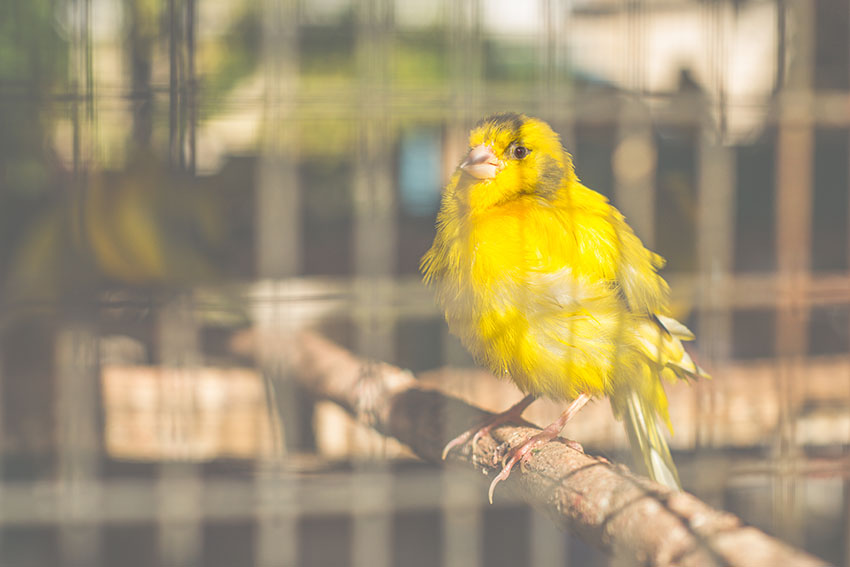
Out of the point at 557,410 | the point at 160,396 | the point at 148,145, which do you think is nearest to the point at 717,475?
the point at 557,410

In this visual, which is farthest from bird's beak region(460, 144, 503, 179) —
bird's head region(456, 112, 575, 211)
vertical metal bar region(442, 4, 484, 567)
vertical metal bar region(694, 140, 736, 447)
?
vertical metal bar region(694, 140, 736, 447)

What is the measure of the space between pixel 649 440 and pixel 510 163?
0.29 metres

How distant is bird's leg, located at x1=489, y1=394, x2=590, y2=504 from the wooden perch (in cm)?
1

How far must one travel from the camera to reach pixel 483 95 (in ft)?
3.34

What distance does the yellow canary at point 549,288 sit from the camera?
2.08ft

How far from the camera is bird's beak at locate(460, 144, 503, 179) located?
66 centimetres

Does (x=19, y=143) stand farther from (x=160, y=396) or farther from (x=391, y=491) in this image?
(x=391, y=491)

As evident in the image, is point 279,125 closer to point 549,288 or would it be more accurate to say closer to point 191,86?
point 191,86

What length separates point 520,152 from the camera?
678mm

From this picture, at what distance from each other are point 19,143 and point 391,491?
936mm

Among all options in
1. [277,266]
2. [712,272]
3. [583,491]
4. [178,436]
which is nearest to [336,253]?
[277,266]

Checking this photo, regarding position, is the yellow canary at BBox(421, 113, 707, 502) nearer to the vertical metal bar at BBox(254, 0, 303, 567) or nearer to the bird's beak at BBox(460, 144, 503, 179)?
the bird's beak at BBox(460, 144, 503, 179)

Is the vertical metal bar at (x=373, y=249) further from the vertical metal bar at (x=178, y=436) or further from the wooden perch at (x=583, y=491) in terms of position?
the vertical metal bar at (x=178, y=436)

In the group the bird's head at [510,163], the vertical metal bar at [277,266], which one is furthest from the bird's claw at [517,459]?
the vertical metal bar at [277,266]
